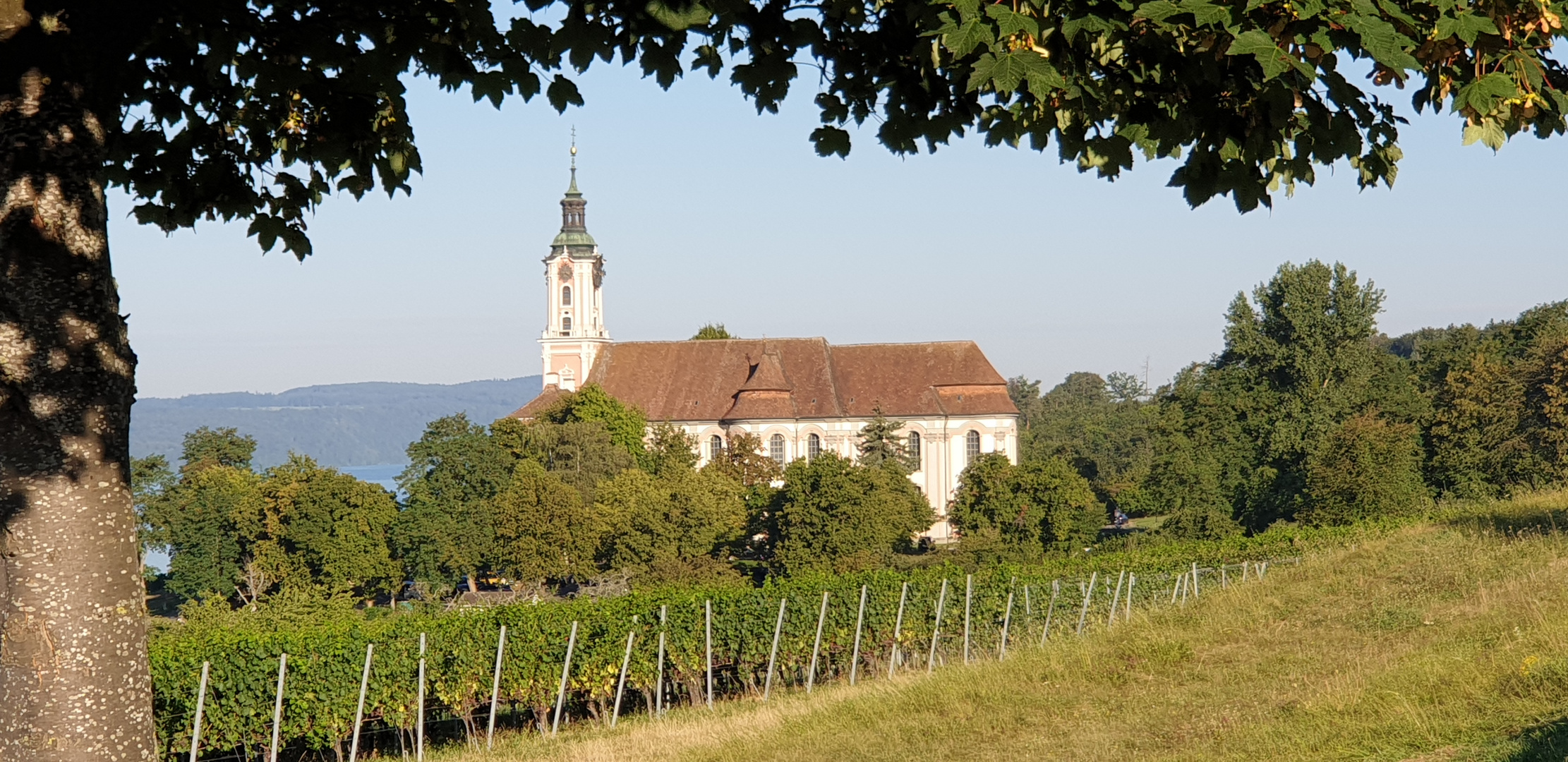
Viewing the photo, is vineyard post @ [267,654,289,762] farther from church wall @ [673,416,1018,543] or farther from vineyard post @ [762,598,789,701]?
church wall @ [673,416,1018,543]

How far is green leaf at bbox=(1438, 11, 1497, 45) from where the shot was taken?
460 cm

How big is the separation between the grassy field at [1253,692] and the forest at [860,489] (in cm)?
3460

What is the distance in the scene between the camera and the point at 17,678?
16.2 feet

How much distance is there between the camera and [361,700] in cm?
1789

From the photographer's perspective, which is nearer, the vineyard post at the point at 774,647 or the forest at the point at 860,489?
Answer: the vineyard post at the point at 774,647

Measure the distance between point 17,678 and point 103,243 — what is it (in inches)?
60.4

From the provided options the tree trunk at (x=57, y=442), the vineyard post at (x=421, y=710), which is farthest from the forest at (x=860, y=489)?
Answer: the tree trunk at (x=57, y=442)

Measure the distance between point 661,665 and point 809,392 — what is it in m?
54.9

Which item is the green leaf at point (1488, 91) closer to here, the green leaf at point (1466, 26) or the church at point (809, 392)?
the green leaf at point (1466, 26)

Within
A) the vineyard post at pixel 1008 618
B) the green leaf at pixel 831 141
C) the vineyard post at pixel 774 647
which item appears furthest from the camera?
the vineyard post at pixel 774 647

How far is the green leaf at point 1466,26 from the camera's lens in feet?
15.1

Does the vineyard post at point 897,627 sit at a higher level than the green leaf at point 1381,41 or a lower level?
lower

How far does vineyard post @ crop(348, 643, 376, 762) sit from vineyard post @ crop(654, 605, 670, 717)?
3.96 m

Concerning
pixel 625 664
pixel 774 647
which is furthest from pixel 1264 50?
pixel 625 664
